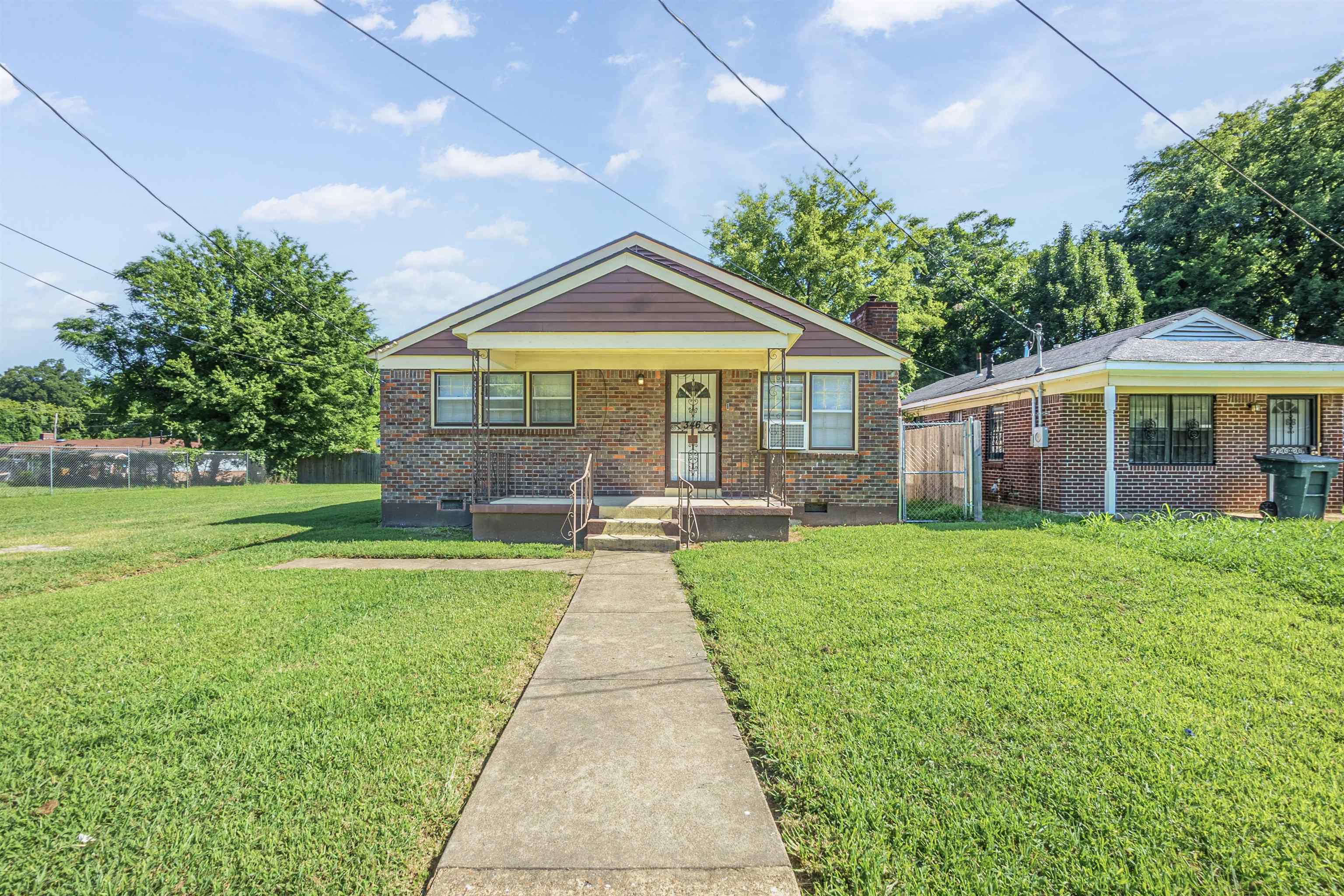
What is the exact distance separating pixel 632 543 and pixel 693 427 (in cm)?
316

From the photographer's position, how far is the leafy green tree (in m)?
21.8

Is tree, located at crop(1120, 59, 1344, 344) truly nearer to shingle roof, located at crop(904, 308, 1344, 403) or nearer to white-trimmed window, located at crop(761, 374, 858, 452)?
shingle roof, located at crop(904, 308, 1344, 403)

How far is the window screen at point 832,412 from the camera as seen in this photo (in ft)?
36.0

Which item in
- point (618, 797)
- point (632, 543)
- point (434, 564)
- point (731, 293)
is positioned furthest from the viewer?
point (731, 293)

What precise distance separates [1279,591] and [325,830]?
7.54 metres

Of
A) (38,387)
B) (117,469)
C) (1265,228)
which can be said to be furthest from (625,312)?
(38,387)

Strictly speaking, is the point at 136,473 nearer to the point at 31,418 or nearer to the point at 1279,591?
the point at 1279,591

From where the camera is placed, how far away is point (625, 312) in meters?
9.09

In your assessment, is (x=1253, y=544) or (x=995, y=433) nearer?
(x=1253, y=544)

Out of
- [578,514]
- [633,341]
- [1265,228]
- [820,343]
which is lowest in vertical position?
[578,514]

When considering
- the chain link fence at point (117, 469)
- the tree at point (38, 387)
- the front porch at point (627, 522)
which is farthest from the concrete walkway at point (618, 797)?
the tree at point (38, 387)

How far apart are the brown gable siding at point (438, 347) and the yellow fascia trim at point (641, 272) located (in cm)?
174

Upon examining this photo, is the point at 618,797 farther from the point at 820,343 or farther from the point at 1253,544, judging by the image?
the point at 820,343

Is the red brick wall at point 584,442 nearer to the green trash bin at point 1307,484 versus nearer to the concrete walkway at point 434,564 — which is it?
the concrete walkway at point 434,564
